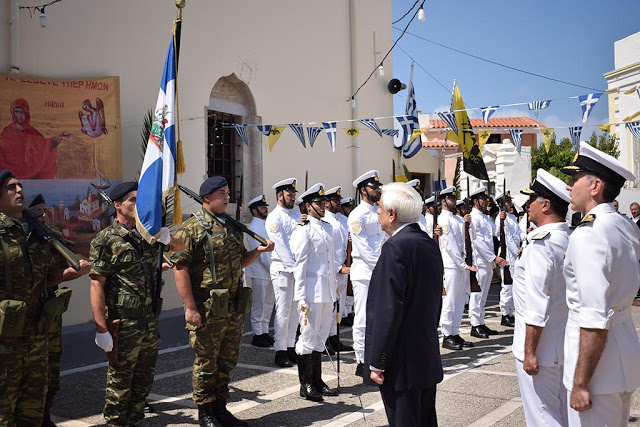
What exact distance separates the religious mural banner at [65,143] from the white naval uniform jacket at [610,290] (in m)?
7.94

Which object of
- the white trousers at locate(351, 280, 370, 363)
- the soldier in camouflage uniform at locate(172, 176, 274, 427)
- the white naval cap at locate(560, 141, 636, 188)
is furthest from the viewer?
the white trousers at locate(351, 280, 370, 363)

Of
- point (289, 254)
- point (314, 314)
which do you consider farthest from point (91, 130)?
point (314, 314)

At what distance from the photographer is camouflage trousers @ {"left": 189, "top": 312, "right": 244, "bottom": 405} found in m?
5.27

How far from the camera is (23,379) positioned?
14.5 ft

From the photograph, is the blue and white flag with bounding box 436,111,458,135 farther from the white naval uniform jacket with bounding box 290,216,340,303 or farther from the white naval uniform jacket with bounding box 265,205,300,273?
the white naval uniform jacket with bounding box 290,216,340,303

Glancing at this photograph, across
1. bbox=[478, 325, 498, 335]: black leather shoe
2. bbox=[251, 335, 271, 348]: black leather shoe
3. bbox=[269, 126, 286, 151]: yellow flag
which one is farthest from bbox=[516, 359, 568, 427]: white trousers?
bbox=[269, 126, 286, 151]: yellow flag

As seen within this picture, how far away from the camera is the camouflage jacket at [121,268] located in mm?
4875

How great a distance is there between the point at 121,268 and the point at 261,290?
5236mm

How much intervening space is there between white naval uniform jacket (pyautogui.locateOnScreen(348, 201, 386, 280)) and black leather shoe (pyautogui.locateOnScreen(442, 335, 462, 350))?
2.02 metres

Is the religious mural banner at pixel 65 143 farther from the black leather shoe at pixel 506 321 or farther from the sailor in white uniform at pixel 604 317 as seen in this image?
the sailor in white uniform at pixel 604 317

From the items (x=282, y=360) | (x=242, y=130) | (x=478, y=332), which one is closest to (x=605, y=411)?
(x=282, y=360)

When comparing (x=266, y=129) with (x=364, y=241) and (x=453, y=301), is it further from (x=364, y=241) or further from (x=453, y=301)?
(x=364, y=241)

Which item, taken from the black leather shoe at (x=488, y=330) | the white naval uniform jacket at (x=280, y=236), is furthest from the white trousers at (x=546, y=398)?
the black leather shoe at (x=488, y=330)

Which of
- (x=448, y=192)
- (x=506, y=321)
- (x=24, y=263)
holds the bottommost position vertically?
(x=506, y=321)
